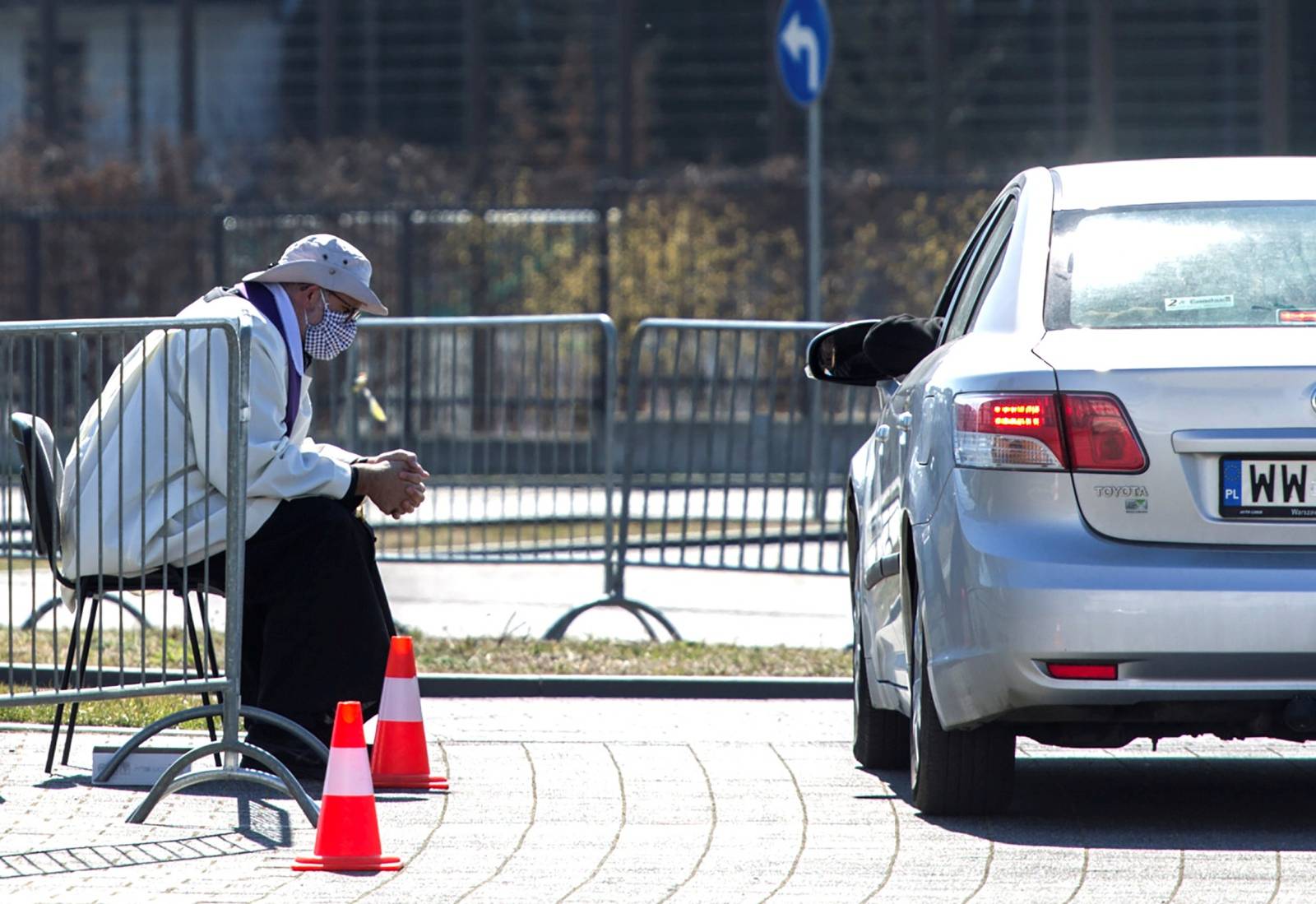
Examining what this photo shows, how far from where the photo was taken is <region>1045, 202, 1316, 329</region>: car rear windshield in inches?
225

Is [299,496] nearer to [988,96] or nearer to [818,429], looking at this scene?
[818,429]

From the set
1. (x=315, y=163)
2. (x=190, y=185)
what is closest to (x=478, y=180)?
(x=315, y=163)

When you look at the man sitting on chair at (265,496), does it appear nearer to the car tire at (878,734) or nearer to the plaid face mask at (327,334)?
the plaid face mask at (327,334)

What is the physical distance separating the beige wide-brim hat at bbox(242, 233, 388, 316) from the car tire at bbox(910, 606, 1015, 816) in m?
2.04

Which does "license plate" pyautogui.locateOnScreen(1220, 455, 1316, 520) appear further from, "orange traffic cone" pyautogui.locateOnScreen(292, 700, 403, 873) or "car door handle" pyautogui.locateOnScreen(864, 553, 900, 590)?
"orange traffic cone" pyautogui.locateOnScreen(292, 700, 403, 873)

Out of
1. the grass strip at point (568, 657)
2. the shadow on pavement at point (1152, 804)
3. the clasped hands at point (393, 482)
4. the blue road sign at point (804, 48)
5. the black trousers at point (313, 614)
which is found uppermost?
the blue road sign at point (804, 48)

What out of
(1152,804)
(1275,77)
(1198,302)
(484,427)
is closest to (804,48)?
(484,427)

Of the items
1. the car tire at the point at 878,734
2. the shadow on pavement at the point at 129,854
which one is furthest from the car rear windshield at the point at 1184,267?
the shadow on pavement at the point at 129,854

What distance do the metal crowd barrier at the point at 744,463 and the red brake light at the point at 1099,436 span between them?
499cm

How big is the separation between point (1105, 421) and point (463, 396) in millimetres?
6320

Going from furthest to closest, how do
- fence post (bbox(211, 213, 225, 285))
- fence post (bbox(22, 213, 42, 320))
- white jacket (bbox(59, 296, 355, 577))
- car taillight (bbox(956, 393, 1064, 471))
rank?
fence post (bbox(22, 213, 42, 320)) < fence post (bbox(211, 213, 225, 285)) < white jacket (bbox(59, 296, 355, 577)) < car taillight (bbox(956, 393, 1064, 471))

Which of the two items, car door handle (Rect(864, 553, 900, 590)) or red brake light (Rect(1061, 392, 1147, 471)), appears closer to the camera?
red brake light (Rect(1061, 392, 1147, 471))

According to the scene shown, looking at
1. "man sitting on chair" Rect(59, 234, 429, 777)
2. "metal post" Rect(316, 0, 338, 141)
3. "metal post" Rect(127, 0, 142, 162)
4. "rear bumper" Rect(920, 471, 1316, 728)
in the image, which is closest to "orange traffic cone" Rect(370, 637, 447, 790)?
"man sitting on chair" Rect(59, 234, 429, 777)

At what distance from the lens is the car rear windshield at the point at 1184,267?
5703 mm
